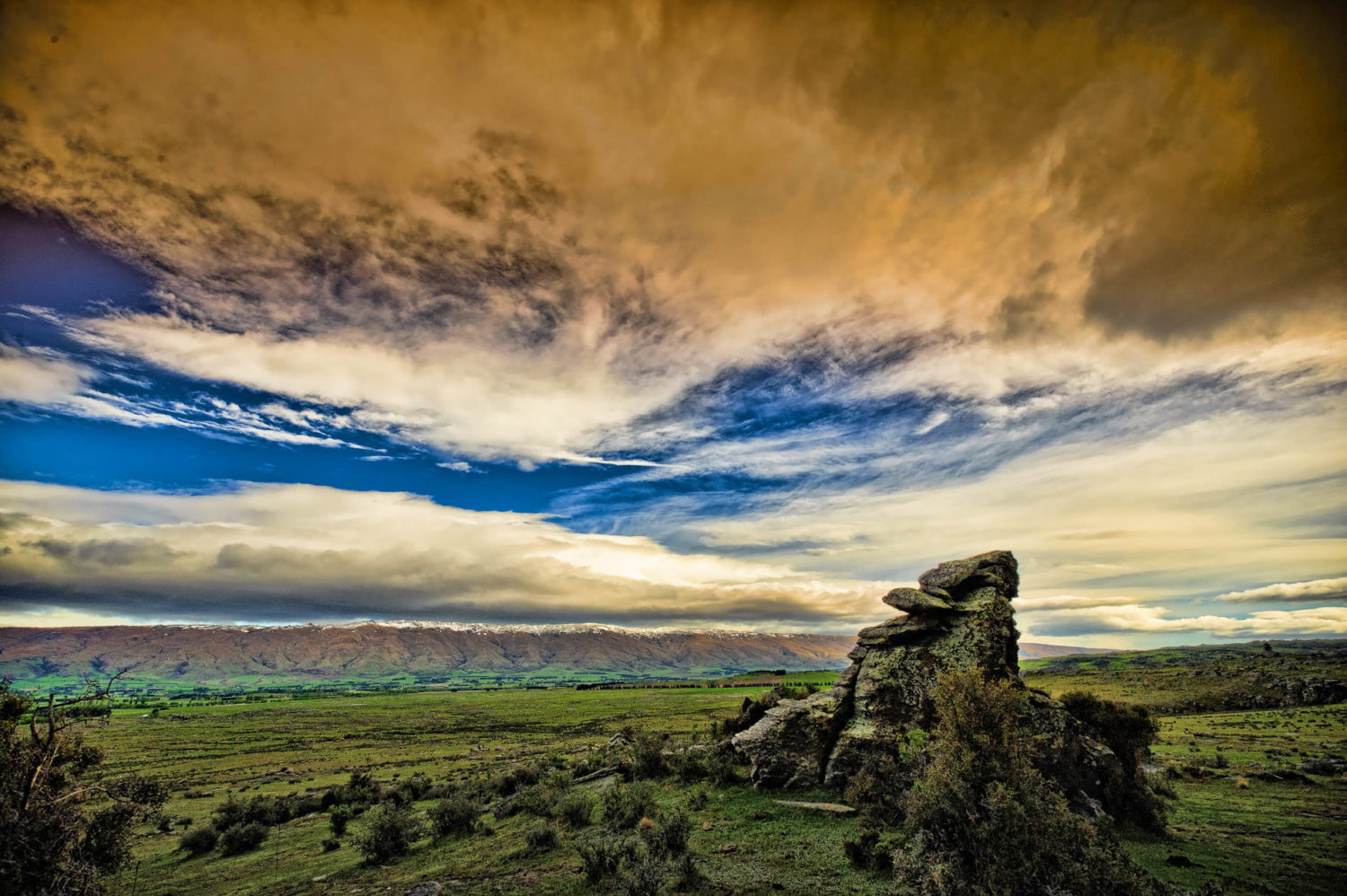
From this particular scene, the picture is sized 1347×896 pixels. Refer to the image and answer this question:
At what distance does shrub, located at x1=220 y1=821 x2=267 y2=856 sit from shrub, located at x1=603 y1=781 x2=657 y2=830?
67.3 ft

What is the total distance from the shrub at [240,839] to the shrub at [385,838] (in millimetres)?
8182

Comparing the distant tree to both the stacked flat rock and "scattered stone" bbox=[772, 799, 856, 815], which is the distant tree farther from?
the stacked flat rock

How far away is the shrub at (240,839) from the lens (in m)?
28.0

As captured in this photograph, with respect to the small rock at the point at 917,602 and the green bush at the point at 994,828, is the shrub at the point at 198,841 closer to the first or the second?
the green bush at the point at 994,828

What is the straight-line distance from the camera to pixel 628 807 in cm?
2477

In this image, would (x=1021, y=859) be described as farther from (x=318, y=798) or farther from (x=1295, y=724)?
(x=1295, y=724)

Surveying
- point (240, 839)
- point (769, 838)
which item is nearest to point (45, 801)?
point (769, 838)

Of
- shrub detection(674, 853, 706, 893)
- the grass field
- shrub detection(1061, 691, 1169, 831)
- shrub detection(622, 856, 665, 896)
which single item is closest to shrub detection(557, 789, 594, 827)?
the grass field

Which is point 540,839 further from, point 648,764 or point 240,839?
point 240,839

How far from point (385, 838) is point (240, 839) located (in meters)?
11.4

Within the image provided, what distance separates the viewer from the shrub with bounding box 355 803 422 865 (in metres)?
24.0

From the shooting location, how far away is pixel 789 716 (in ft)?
92.1

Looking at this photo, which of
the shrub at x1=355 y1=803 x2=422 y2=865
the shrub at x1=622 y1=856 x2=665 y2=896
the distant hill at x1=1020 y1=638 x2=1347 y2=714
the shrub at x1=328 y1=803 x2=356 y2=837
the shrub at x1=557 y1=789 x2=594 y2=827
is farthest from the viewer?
the distant hill at x1=1020 y1=638 x2=1347 y2=714

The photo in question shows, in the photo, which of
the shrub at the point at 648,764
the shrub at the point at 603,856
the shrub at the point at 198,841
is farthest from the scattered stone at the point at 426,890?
the shrub at the point at 198,841
